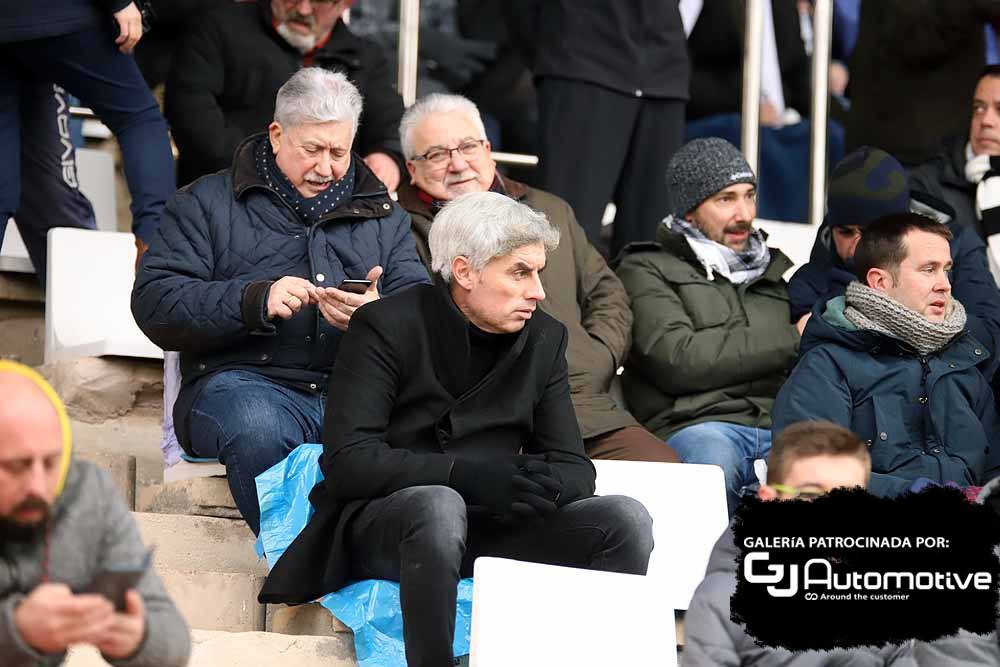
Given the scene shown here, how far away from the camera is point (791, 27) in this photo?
26.5 feet

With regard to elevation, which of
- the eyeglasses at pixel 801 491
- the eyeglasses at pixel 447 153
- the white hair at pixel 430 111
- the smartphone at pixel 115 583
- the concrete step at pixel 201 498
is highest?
the white hair at pixel 430 111

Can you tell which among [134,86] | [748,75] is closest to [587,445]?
[134,86]

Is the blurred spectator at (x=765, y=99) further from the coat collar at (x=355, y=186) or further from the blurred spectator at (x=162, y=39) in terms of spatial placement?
the coat collar at (x=355, y=186)

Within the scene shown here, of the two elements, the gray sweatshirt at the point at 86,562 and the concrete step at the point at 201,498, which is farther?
the concrete step at the point at 201,498

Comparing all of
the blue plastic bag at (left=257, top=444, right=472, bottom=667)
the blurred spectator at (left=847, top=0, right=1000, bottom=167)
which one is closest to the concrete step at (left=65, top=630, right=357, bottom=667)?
the blue plastic bag at (left=257, top=444, right=472, bottom=667)

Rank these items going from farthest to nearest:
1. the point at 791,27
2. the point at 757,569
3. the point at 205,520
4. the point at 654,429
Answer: the point at 791,27 → the point at 654,429 → the point at 205,520 → the point at 757,569

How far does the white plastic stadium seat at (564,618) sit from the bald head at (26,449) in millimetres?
1264

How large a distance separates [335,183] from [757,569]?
6.90 feet

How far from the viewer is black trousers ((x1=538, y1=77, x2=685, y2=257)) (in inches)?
238

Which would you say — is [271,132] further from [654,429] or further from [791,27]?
[791,27]

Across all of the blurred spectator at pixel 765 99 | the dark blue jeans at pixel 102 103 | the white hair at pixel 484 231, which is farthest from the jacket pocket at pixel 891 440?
the blurred spectator at pixel 765 99

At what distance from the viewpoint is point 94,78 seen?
532cm

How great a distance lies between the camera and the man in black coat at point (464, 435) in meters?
3.89

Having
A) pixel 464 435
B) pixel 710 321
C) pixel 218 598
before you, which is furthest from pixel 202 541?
pixel 710 321
